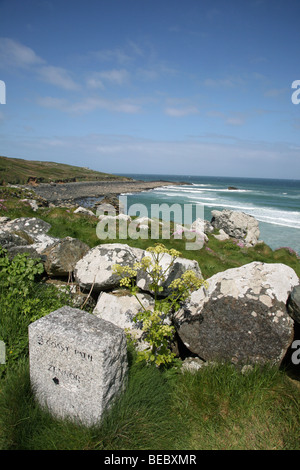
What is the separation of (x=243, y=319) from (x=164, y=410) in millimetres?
→ 2191

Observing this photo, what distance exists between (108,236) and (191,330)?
224 inches

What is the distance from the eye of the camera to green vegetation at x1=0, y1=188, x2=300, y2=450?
3.31 metres

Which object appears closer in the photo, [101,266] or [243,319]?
[243,319]

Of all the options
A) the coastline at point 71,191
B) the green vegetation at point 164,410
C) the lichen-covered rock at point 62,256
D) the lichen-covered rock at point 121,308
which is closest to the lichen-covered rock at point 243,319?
the green vegetation at point 164,410

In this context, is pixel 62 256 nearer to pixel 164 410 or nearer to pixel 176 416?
pixel 164 410

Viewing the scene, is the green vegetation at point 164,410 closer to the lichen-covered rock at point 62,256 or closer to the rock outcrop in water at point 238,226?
the lichen-covered rock at point 62,256

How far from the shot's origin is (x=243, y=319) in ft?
16.1

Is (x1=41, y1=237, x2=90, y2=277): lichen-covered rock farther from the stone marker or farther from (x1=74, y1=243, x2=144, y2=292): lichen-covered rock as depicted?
the stone marker

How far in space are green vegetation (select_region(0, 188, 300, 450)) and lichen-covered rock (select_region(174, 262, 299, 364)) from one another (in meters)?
0.37

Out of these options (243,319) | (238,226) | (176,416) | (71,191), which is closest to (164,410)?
(176,416)

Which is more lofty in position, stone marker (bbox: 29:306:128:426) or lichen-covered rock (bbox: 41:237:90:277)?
lichen-covered rock (bbox: 41:237:90:277)

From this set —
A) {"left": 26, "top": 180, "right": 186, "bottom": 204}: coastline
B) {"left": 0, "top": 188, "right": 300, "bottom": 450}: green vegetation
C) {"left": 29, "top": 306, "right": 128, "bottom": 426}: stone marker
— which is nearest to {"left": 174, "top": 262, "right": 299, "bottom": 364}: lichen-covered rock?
{"left": 0, "top": 188, "right": 300, "bottom": 450}: green vegetation

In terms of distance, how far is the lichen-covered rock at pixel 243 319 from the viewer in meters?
4.68
